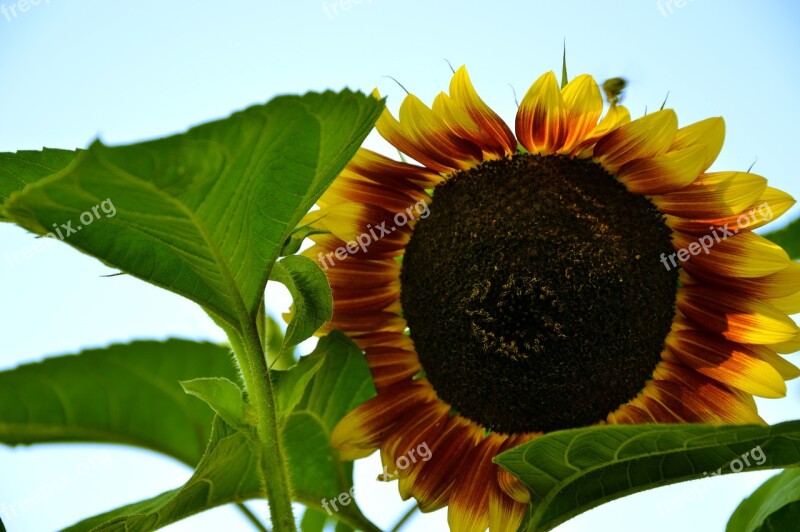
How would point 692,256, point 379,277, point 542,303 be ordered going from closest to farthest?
point 542,303 → point 692,256 → point 379,277

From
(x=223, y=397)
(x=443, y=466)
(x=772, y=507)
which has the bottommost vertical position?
(x=772, y=507)

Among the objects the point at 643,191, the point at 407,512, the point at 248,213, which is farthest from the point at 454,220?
the point at 407,512

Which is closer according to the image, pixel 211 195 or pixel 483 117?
pixel 211 195

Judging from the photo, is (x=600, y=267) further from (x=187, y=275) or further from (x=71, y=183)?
(x=71, y=183)

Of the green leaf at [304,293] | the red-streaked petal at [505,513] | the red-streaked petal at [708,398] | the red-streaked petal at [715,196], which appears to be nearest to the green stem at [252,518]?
the red-streaked petal at [505,513]

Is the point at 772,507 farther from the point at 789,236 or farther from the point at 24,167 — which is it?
the point at 24,167

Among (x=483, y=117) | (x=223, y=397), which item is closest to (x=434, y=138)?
(x=483, y=117)

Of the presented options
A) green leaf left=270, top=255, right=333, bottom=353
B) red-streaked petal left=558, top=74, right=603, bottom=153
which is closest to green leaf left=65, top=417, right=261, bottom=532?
green leaf left=270, top=255, right=333, bottom=353
